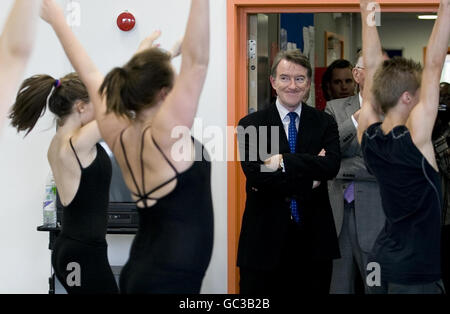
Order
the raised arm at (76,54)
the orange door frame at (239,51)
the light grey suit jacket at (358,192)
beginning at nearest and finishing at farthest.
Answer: the raised arm at (76,54), the light grey suit jacket at (358,192), the orange door frame at (239,51)

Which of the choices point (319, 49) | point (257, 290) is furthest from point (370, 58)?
point (319, 49)

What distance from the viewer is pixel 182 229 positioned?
7.88ft

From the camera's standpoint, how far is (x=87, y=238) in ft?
10.4

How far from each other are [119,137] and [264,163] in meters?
1.26

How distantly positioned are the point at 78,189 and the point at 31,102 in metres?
0.44

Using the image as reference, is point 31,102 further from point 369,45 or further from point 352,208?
point 352,208

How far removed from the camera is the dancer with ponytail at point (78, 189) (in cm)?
315

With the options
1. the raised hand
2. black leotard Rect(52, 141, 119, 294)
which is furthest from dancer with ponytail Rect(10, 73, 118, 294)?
the raised hand

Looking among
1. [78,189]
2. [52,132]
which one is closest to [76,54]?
[78,189]

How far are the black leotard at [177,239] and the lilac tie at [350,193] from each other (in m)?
1.68

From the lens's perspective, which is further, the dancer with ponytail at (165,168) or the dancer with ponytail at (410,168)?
the dancer with ponytail at (410,168)

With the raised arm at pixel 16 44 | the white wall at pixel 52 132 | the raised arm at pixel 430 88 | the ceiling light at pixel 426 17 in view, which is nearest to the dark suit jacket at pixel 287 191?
the white wall at pixel 52 132

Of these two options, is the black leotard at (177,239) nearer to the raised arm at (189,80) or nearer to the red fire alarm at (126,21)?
the raised arm at (189,80)
